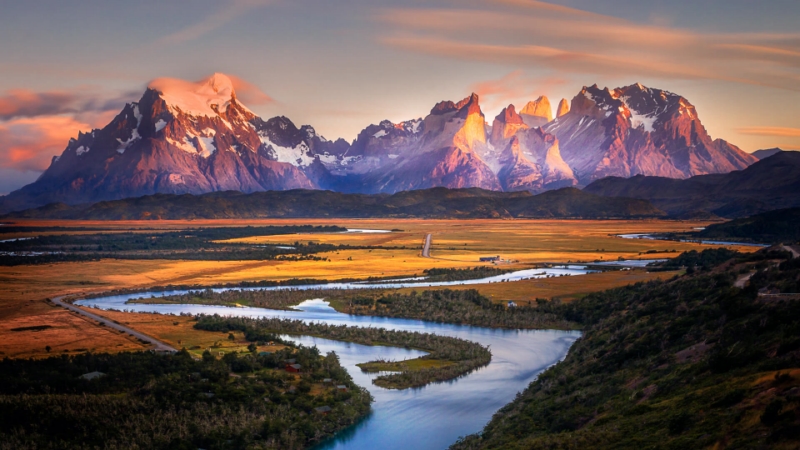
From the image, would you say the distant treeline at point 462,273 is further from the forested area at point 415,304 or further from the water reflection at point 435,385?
the water reflection at point 435,385

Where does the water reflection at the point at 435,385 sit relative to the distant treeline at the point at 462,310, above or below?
below

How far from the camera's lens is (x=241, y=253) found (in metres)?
143

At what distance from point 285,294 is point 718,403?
2718 inches

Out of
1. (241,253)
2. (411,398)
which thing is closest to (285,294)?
(411,398)

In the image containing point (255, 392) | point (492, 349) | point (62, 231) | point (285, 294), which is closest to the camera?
point (255, 392)

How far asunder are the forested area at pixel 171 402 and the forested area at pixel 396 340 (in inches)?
211

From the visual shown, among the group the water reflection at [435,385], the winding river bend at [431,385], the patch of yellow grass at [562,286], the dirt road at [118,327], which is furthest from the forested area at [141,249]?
the water reflection at [435,385]

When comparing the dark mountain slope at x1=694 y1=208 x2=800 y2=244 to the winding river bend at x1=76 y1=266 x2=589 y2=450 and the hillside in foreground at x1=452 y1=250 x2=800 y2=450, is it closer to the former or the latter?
the winding river bend at x1=76 y1=266 x2=589 y2=450

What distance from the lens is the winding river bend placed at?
41.8 metres

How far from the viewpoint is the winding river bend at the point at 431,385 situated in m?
41.8

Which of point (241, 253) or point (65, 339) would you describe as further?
point (241, 253)

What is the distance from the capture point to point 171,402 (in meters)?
40.5

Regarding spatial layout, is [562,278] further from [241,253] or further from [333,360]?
[241,253]

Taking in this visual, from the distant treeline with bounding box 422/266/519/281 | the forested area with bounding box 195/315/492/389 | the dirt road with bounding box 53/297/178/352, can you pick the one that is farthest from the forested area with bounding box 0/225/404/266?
the forested area with bounding box 195/315/492/389
